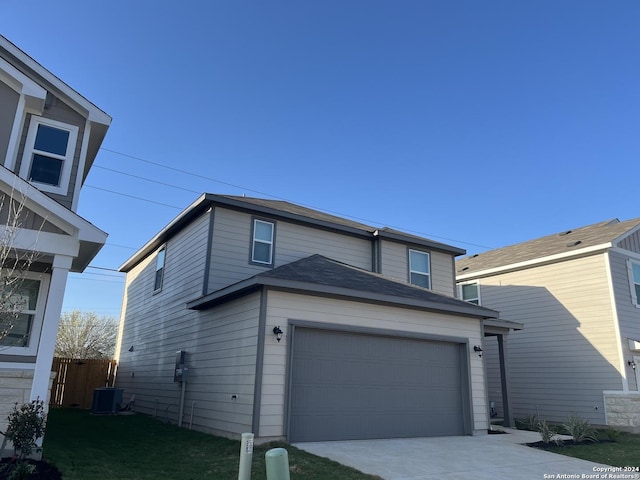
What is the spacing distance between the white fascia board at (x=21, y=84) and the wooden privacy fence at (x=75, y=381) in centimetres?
1123

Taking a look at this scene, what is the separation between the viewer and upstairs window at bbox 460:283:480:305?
20172 mm

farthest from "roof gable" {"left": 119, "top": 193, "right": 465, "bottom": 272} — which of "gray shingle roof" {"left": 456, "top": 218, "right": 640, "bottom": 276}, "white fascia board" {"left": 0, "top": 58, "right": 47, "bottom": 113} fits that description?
"white fascia board" {"left": 0, "top": 58, "right": 47, "bottom": 113}

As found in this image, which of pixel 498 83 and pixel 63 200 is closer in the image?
pixel 63 200

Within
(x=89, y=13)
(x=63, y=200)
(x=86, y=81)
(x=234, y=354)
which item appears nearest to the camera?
(x=63, y=200)

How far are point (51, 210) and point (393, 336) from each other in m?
Answer: 7.29

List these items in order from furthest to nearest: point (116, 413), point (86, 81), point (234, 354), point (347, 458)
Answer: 1. point (116, 413)
2. point (86, 81)
3. point (234, 354)
4. point (347, 458)

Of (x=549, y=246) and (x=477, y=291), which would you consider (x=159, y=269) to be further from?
(x=549, y=246)

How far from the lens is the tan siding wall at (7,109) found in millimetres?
9109

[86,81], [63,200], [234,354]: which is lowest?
[234,354]

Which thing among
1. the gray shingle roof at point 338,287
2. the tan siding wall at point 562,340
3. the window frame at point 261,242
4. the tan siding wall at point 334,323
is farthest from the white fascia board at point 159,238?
the tan siding wall at point 562,340

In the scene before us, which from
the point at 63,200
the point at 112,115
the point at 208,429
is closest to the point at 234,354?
the point at 208,429

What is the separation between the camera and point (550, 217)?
30.2 metres

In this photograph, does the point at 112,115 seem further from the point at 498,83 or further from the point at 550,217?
the point at 550,217

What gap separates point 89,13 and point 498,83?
12706mm
